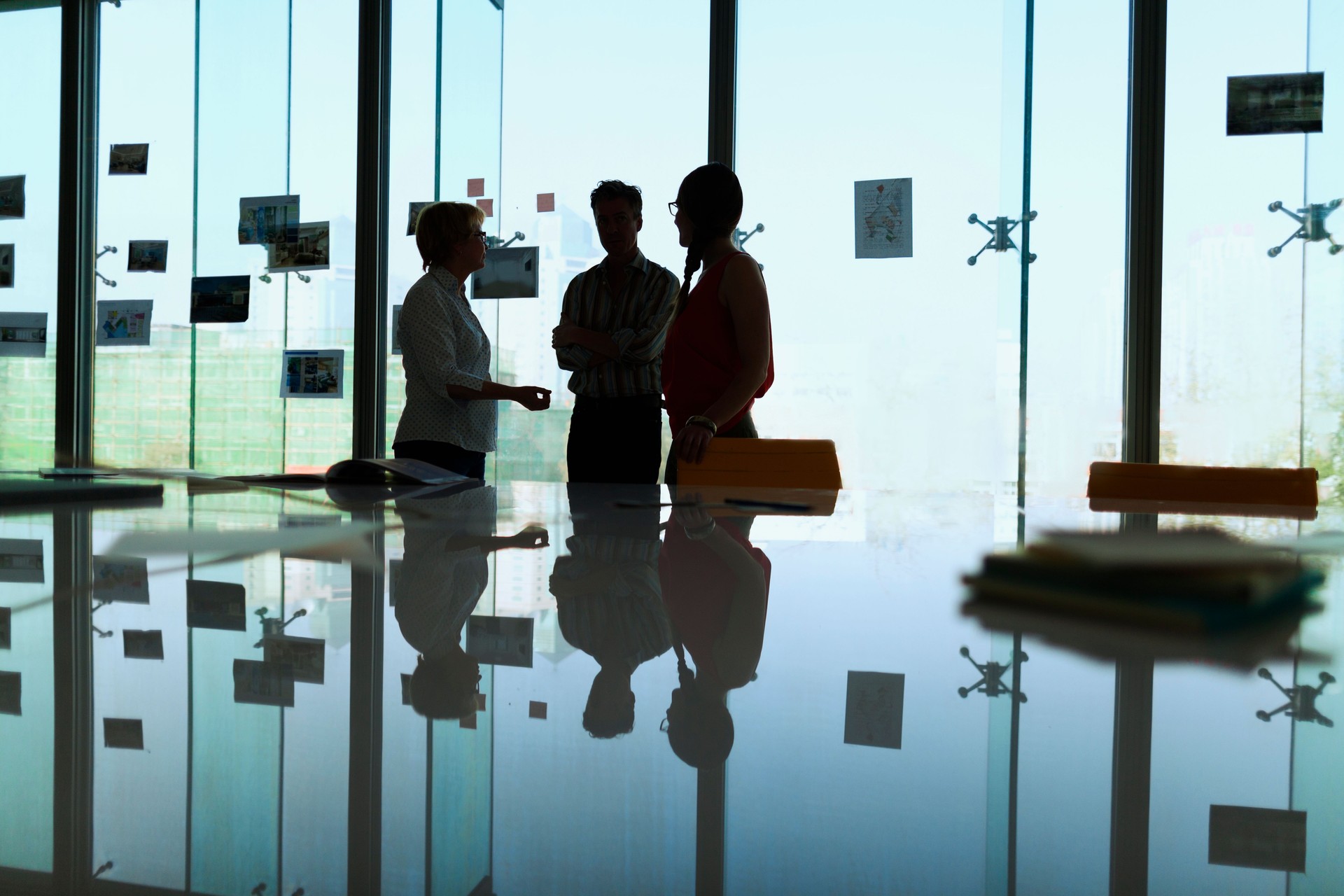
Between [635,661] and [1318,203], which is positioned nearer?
[635,661]

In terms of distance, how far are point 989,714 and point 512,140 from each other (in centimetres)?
343

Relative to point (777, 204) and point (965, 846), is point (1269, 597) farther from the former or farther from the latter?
point (777, 204)

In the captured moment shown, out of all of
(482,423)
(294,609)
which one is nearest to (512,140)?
(482,423)

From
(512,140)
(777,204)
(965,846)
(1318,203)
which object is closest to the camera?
(965,846)

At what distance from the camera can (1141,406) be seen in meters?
2.98

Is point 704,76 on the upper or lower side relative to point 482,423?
upper

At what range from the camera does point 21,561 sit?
63 cm

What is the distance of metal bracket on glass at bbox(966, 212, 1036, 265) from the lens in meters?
3.04

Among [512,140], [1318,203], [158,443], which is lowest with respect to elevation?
[158,443]

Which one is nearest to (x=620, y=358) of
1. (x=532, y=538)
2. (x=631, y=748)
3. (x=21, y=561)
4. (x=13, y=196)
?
(x=532, y=538)

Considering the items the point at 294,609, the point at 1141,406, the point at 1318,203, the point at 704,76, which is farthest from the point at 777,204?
the point at 294,609

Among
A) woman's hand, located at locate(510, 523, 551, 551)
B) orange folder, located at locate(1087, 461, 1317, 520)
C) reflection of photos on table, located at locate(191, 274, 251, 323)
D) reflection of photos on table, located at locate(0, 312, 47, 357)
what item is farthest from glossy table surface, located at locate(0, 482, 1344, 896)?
reflection of photos on table, located at locate(0, 312, 47, 357)

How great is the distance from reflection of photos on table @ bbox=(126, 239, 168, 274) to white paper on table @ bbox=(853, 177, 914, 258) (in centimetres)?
274

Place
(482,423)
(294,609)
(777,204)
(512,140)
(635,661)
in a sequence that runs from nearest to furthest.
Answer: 1. (635,661)
2. (294,609)
3. (482,423)
4. (777,204)
5. (512,140)
